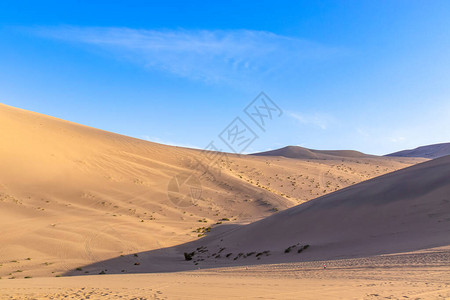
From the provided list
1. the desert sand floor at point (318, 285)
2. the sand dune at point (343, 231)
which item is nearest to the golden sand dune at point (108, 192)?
the sand dune at point (343, 231)

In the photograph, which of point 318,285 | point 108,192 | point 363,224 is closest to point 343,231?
point 363,224

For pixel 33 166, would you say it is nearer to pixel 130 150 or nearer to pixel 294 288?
pixel 130 150

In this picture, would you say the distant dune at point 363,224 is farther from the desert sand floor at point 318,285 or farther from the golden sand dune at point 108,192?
the golden sand dune at point 108,192

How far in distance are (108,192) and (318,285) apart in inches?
979

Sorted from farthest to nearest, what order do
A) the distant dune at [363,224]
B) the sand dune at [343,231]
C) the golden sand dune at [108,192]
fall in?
1. the golden sand dune at [108,192]
2. the sand dune at [343,231]
3. the distant dune at [363,224]

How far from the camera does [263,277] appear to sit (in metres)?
7.73

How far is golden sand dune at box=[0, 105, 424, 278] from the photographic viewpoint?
16.5 metres

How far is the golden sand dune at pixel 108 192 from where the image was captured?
16.5 meters

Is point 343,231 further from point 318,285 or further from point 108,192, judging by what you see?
point 108,192

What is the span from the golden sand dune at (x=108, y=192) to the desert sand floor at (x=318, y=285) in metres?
6.84

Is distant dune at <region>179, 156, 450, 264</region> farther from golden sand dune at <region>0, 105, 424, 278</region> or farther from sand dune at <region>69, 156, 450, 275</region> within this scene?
golden sand dune at <region>0, 105, 424, 278</region>

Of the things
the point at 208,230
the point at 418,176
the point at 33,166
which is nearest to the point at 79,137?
the point at 33,166

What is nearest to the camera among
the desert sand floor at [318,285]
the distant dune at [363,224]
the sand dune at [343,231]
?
the desert sand floor at [318,285]

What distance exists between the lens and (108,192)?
27.6 meters
